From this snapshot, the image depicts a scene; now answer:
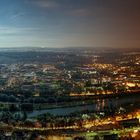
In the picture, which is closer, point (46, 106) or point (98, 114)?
point (98, 114)

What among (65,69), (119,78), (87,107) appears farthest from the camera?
(65,69)

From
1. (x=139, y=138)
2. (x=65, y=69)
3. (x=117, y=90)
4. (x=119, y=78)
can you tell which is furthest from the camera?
(x=65, y=69)

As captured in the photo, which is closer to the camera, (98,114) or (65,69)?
(98,114)

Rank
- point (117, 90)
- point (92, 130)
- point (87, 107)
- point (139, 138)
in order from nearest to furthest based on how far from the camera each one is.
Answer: point (139, 138) → point (92, 130) → point (87, 107) → point (117, 90)

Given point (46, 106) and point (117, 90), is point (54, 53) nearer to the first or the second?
point (117, 90)

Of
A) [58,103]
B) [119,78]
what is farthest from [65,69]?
[58,103]

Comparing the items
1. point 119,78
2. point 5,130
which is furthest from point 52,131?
point 119,78

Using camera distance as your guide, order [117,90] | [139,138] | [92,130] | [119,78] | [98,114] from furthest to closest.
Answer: [119,78] < [117,90] < [98,114] < [92,130] < [139,138]

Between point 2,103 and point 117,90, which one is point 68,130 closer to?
point 2,103
